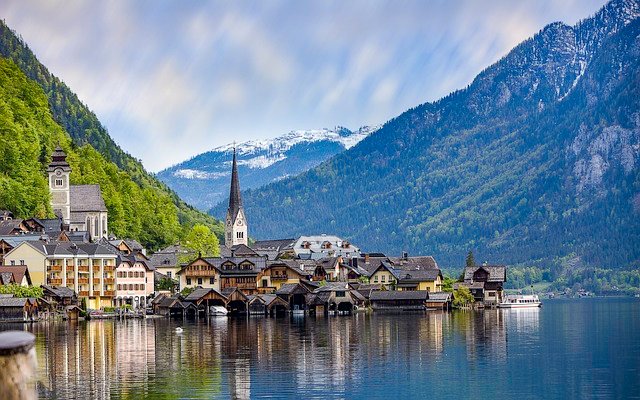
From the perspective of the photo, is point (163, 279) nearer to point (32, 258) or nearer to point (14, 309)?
point (32, 258)

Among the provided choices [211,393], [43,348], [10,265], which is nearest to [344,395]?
[211,393]

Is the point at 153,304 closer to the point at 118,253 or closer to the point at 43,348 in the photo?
the point at 118,253

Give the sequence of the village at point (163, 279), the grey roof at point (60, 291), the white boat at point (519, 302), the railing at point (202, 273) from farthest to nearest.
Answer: the white boat at point (519, 302) → the railing at point (202, 273) → the village at point (163, 279) → the grey roof at point (60, 291)

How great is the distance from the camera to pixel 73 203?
157875 mm

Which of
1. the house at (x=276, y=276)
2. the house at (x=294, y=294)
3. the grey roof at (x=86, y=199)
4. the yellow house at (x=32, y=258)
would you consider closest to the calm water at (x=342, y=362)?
the yellow house at (x=32, y=258)

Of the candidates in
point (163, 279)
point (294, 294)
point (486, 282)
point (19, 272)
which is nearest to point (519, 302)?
point (486, 282)

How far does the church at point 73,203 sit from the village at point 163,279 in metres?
0.14

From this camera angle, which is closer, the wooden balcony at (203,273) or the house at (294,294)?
the house at (294,294)

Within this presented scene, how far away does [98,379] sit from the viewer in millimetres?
50594

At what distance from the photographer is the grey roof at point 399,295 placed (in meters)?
146

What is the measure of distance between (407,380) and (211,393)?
9.84 m

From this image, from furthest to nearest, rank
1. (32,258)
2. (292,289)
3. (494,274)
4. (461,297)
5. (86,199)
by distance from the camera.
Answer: (494,274), (86,199), (461,297), (292,289), (32,258)

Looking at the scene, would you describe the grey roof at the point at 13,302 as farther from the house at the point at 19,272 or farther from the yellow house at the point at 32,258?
the yellow house at the point at 32,258

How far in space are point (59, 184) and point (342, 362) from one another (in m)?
105
